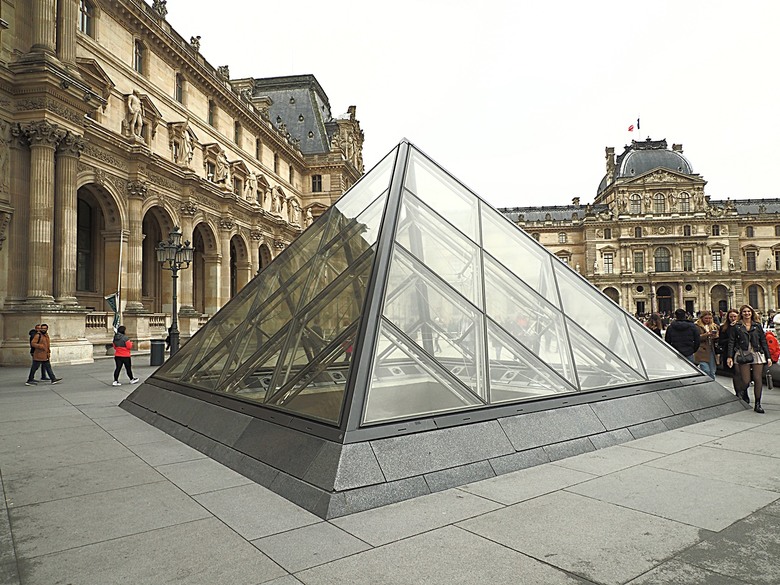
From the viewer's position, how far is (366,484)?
369 cm

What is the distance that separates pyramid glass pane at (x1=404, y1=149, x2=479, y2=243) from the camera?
6348 mm

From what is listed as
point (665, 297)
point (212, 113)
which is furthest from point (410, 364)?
point (665, 297)

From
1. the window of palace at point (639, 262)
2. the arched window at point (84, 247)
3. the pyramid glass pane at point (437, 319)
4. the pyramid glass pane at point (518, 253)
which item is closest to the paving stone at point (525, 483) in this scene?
the pyramid glass pane at point (437, 319)

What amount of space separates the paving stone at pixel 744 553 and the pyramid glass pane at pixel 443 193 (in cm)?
396

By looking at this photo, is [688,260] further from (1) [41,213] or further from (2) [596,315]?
(1) [41,213]

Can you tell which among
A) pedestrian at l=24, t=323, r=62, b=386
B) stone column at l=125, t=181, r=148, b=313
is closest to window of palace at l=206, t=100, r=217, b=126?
stone column at l=125, t=181, r=148, b=313

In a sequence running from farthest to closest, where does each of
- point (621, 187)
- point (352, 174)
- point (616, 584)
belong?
point (621, 187)
point (352, 174)
point (616, 584)

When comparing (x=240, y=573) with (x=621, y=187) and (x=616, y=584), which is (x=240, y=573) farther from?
(x=621, y=187)

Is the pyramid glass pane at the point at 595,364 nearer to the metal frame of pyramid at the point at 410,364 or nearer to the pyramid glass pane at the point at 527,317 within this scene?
the metal frame of pyramid at the point at 410,364

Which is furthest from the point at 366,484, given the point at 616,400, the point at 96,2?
the point at 96,2

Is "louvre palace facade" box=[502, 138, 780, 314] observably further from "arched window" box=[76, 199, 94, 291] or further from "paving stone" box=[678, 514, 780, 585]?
"paving stone" box=[678, 514, 780, 585]

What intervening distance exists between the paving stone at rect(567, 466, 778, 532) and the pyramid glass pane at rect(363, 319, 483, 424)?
1.21 m

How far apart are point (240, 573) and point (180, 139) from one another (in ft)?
94.2

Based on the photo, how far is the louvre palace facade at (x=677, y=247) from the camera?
7169cm
